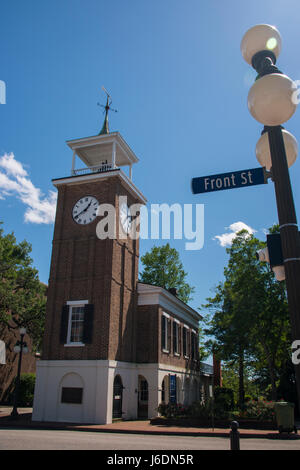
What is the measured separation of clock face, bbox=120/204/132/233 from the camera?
Result: 24.9 m

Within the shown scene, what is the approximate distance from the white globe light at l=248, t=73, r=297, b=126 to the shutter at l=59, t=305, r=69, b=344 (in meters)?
19.9

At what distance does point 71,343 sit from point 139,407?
24.3ft

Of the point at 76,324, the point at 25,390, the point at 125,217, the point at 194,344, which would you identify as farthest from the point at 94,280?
the point at 194,344

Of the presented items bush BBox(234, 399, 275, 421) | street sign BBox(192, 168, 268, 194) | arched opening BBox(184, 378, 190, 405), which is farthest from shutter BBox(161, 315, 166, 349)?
street sign BBox(192, 168, 268, 194)

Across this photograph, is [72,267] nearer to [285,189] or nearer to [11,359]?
[11,359]

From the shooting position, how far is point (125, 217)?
2550 cm

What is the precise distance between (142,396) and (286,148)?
24.7 m

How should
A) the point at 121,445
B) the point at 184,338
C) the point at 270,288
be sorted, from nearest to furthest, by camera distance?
1. the point at 121,445
2. the point at 270,288
3. the point at 184,338

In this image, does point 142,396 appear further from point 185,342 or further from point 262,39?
point 262,39

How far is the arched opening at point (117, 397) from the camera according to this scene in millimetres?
21156

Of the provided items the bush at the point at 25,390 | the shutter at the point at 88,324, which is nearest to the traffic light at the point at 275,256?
the shutter at the point at 88,324

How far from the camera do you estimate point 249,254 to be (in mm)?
29531

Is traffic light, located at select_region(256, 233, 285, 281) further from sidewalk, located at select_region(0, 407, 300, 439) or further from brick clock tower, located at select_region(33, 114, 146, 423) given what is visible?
brick clock tower, located at select_region(33, 114, 146, 423)
